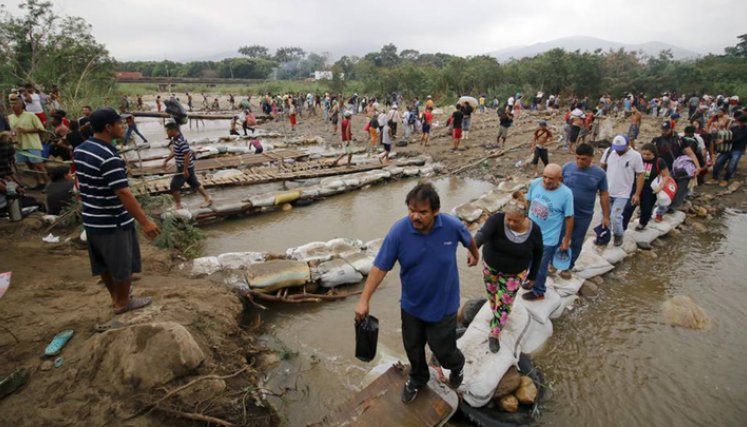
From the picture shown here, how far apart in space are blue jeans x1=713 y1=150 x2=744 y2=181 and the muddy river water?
9.87ft

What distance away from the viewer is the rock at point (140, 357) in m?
2.29

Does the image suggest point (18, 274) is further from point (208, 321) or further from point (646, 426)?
point (646, 426)

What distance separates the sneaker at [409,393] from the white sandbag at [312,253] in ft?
8.01

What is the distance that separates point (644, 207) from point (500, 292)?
3696 mm

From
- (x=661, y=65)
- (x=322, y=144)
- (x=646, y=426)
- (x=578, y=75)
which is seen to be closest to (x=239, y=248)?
(x=646, y=426)

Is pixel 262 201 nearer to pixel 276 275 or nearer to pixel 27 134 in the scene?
pixel 276 275

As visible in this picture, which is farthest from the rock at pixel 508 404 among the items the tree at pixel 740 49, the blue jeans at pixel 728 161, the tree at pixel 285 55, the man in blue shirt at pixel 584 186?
the tree at pixel 285 55

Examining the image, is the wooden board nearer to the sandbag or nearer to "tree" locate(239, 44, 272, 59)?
the sandbag

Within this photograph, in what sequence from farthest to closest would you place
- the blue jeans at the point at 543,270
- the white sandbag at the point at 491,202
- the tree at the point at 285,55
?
the tree at the point at 285,55 → the white sandbag at the point at 491,202 → the blue jeans at the point at 543,270

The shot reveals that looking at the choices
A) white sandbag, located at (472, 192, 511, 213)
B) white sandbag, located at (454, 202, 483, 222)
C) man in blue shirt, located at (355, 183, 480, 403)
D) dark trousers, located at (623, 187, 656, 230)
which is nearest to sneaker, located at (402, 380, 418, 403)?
man in blue shirt, located at (355, 183, 480, 403)

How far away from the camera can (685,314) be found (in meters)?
3.77

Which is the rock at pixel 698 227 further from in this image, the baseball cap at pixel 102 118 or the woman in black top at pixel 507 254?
the baseball cap at pixel 102 118

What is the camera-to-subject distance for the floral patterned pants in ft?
9.20

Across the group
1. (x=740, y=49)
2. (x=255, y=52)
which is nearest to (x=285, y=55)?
(x=255, y=52)
